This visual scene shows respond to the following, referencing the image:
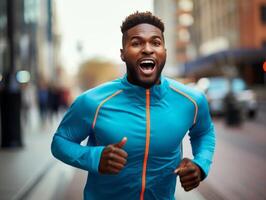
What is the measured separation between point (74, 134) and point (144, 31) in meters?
0.59

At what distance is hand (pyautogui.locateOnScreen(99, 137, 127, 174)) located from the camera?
7.88 ft

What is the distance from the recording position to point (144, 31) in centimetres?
263

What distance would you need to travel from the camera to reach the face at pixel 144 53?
8.50ft

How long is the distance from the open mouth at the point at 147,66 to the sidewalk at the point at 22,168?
475 centimetres

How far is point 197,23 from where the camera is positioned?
69.9 meters

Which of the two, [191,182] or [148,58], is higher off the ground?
[148,58]

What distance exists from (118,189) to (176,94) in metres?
0.54

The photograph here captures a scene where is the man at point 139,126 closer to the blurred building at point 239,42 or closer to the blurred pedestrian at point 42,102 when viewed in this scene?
the blurred pedestrian at point 42,102

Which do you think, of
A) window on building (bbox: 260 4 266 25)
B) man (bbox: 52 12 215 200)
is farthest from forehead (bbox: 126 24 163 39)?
window on building (bbox: 260 4 266 25)

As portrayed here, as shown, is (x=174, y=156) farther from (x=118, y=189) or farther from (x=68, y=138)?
(x=68, y=138)

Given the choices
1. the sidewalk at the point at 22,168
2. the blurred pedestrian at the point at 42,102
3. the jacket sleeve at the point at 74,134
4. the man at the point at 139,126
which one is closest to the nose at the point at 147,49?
the man at the point at 139,126

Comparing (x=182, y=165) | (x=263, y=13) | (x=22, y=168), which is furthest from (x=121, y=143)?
(x=263, y=13)

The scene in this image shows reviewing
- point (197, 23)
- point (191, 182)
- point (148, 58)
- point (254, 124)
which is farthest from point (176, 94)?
point (197, 23)

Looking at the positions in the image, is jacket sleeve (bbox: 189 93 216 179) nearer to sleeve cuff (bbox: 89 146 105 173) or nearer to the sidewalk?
sleeve cuff (bbox: 89 146 105 173)
